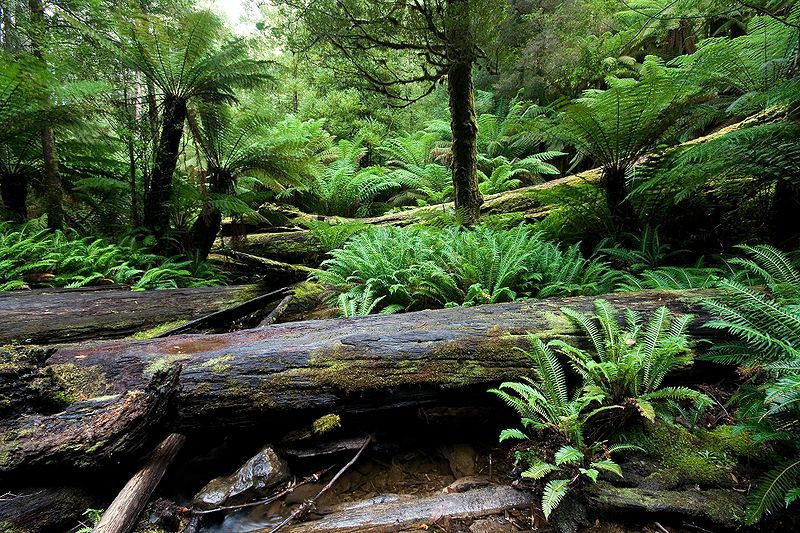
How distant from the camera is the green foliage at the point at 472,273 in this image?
10.8 ft

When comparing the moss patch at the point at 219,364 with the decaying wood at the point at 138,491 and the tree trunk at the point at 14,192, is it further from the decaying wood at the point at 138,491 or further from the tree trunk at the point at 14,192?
the tree trunk at the point at 14,192

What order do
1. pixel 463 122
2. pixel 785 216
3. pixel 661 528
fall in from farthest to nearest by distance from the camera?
pixel 463 122
pixel 785 216
pixel 661 528

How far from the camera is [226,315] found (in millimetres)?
3477

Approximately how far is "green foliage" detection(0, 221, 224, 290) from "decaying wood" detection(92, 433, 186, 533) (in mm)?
2921

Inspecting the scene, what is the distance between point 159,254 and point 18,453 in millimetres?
4542

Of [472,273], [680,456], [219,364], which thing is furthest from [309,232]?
[680,456]

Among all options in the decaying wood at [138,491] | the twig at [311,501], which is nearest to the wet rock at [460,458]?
the twig at [311,501]

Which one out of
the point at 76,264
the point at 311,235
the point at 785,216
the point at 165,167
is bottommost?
the point at 785,216

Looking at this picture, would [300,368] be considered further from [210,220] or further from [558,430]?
[210,220]

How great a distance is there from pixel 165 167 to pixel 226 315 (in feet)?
10.4

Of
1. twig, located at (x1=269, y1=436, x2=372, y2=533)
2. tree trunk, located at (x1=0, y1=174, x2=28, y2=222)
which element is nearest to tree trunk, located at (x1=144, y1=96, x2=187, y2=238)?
tree trunk, located at (x1=0, y1=174, x2=28, y2=222)

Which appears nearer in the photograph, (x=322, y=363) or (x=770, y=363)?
(x=770, y=363)

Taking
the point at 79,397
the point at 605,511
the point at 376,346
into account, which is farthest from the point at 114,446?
the point at 605,511

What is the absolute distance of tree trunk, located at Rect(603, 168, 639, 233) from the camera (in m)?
4.11
